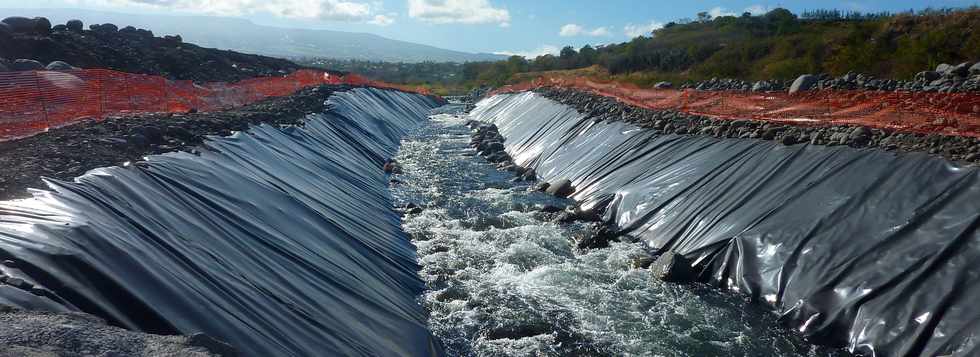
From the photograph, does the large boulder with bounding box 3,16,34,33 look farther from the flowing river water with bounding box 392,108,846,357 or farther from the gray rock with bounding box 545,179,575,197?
the gray rock with bounding box 545,179,575,197

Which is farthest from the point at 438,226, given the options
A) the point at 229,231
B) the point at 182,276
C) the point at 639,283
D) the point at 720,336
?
the point at 182,276

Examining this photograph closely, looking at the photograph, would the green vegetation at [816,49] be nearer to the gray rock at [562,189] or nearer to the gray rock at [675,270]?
the gray rock at [562,189]

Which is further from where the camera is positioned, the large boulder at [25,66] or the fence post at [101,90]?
the large boulder at [25,66]

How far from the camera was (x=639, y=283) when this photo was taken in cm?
912

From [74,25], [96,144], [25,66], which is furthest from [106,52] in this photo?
[96,144]

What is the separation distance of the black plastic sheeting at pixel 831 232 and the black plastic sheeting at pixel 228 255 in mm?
4479

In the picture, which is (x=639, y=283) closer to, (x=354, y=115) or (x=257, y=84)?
(x=354, y=115)

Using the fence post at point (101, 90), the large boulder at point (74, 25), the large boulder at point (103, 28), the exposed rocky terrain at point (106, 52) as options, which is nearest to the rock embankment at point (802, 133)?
the fence post at point (101, 90)

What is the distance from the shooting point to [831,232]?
7.56 meters

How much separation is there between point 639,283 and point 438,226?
15.9 feet

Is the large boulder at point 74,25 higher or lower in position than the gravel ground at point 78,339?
higher

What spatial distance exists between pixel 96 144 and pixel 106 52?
26.5m

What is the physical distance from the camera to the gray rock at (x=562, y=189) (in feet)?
49.0

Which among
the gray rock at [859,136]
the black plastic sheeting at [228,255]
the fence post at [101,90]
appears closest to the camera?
the black plastic sheeting at [228,255]
